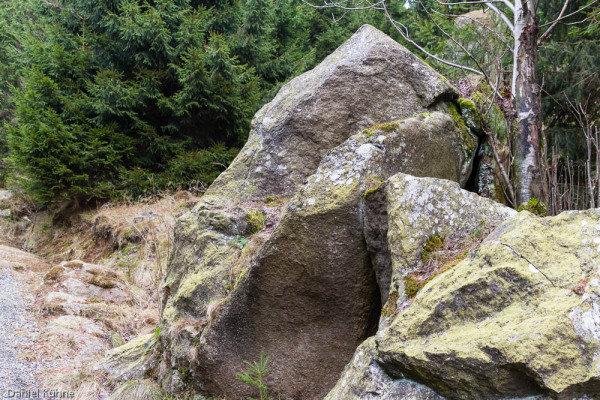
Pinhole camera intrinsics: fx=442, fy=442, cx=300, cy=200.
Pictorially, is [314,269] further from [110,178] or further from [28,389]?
[110,178]

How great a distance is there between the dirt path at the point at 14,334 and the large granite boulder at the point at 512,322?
4.01 m

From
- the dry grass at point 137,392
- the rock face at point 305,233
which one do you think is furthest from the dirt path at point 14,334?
the rock face at point 305,233

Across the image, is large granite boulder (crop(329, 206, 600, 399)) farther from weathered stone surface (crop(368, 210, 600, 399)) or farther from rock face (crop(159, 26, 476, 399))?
rock face (crop(159, 26, 476, 399))

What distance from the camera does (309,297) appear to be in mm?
3885

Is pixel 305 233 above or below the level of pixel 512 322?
above

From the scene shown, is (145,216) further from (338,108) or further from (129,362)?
(338,108)

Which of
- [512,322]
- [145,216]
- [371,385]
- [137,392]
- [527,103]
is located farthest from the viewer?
[145,216]

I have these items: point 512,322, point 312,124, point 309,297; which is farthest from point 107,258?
point 512,322

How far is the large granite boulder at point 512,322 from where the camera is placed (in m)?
2.07

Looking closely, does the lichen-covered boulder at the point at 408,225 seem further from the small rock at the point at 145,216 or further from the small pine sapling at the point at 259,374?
the small rock at the point at 145,216

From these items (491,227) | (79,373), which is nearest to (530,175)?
(491,227)

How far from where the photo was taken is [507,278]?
2461 mm

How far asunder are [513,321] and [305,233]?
186 centimetres

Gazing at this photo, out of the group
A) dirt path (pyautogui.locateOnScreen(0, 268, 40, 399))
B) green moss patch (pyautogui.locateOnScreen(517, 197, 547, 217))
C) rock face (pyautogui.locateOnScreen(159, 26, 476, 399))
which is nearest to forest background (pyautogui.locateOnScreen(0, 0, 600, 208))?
dirt path (pyautogui.locateOnScreen(0, 268, 40, 399))
